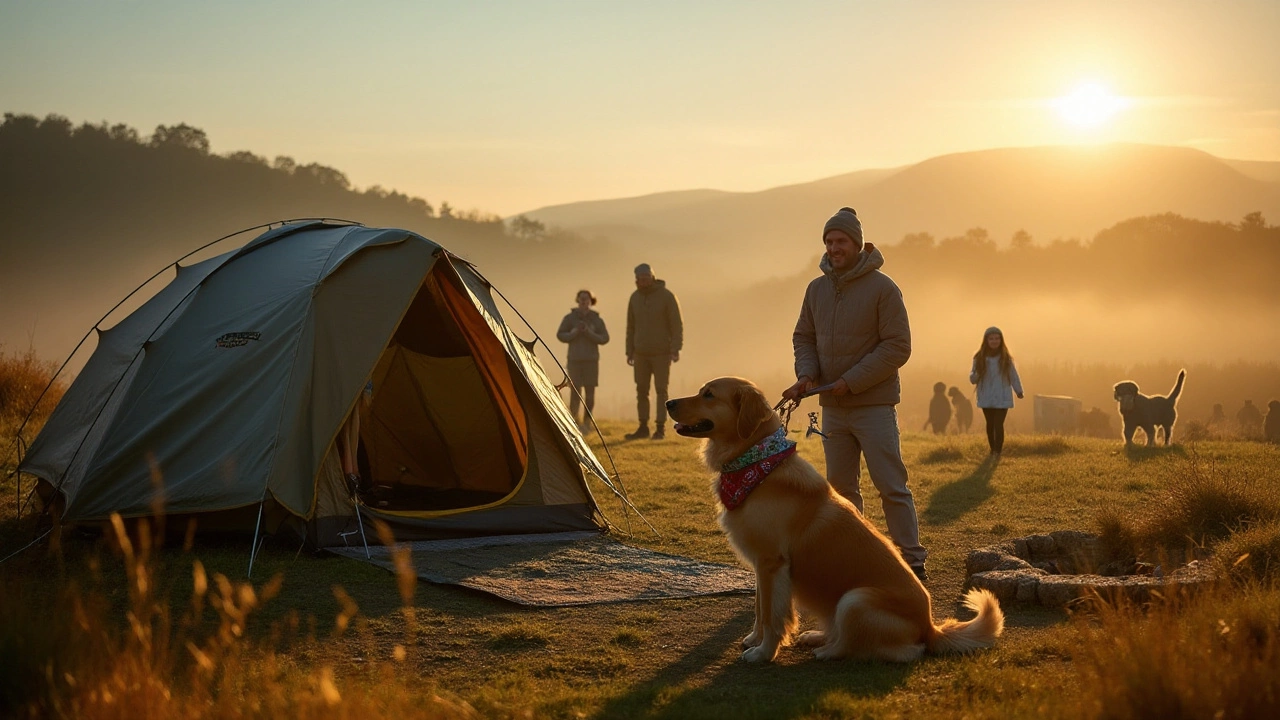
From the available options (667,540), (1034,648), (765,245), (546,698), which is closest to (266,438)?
(667,540)

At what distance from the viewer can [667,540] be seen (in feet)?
29.3

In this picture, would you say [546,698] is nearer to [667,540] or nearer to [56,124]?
[667,540]

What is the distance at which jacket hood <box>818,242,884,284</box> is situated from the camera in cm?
680

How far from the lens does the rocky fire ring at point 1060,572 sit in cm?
615

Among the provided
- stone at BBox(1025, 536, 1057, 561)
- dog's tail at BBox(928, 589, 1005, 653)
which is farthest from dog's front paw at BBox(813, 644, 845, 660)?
stone at BBox(1025, 536, 1057, 561)

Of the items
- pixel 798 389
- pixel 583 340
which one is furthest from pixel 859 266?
pixel 583 340

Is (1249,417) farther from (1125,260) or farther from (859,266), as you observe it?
(1125,260)

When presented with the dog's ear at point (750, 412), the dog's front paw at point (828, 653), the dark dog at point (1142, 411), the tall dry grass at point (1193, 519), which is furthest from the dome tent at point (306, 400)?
the dark dog at point (1142, 411)

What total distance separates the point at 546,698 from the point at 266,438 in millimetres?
3839

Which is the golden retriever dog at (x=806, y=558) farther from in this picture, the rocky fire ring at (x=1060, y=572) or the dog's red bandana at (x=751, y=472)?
the rocky fire ring at (x=1060, y=572)

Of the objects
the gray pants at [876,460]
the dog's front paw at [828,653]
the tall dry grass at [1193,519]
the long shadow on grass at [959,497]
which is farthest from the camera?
the long shadow on grass at [959,497]

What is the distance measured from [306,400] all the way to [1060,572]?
5.51m

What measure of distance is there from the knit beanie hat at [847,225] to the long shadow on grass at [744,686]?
2.56 m

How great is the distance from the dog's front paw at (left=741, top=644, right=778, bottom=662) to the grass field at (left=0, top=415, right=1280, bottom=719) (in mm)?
56
